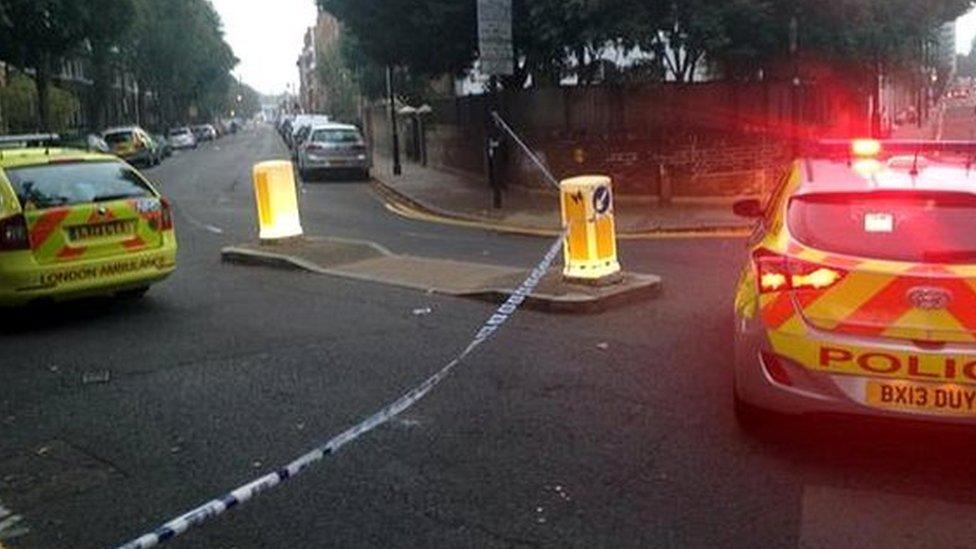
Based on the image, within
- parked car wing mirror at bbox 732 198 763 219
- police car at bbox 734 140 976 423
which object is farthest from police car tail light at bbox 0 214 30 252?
police car at bbox 734 140 976 423

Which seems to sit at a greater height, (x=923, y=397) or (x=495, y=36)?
(x=495, y=36)

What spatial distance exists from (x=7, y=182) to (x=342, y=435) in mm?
4763

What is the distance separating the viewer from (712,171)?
20078 mm

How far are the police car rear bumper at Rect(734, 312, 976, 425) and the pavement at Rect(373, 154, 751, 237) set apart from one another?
9754 millimetres

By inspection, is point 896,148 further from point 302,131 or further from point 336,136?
point 302,131

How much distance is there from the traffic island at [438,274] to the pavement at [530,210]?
446 cm

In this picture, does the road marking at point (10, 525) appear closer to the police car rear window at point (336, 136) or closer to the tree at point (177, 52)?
the police car rear window at point (336, 136)

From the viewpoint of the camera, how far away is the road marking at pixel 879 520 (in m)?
4.28

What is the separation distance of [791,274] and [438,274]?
6006mm

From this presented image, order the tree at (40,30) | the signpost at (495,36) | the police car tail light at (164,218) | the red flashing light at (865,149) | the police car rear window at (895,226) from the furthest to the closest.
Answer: the tree at (40,30) → the signpost at (495,36) → the police car tail light at (164,218) → the red flashing light at (865,149) → the police car rear window at (895,226)

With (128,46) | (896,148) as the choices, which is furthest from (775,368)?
(128,46)

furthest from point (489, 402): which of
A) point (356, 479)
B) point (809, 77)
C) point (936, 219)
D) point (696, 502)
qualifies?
point (809, 77)

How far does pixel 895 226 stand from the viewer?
5.16m

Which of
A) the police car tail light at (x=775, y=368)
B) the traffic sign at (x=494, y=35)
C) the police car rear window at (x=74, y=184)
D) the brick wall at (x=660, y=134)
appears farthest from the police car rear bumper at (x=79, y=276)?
the brick wall at (x=660, y=134)
